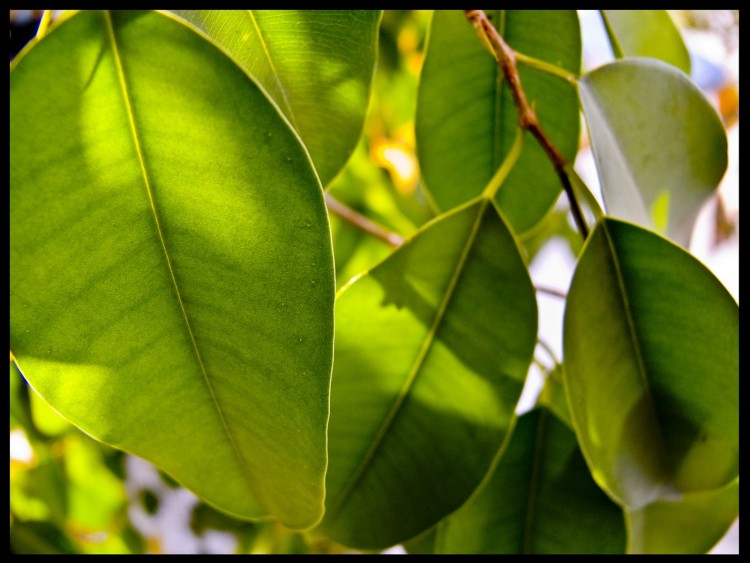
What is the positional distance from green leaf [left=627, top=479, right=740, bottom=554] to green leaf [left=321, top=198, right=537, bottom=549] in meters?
0.26

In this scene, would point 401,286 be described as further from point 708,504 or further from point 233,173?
point 708,504

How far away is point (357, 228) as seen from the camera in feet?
4.19

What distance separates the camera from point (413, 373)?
0.69m

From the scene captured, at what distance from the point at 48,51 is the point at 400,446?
0.46 m

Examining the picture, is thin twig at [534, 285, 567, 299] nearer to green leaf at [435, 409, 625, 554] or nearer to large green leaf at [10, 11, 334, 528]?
green leaf at [435, 409, 625, 554]

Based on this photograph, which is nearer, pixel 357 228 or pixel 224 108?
pixel 224 108

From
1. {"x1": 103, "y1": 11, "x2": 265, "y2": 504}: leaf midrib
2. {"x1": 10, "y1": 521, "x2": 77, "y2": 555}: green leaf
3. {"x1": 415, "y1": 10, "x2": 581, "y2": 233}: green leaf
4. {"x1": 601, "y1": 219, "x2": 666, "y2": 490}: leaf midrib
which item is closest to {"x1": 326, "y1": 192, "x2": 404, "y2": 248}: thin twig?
{"x1": 415, "y1": 10, "x2": 581, "y2": 233}: green leaf

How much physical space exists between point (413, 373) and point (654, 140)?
0.33 metres

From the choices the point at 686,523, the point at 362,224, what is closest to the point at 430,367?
the point at 686,523

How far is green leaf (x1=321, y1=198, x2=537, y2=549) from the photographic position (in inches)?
26.2

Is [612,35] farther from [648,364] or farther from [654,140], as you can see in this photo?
[648,364]

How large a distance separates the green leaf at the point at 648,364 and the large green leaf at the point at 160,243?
Answer: 0.28 m

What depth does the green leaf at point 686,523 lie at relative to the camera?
0.82 metres
